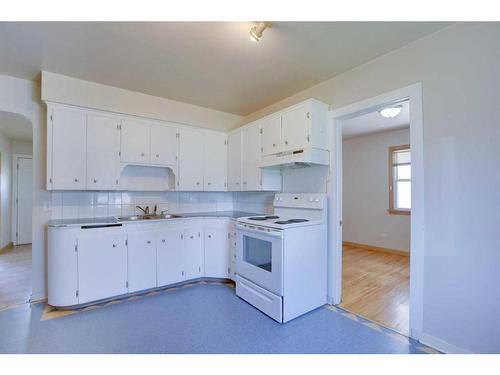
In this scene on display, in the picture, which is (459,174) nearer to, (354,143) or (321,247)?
(321,247)

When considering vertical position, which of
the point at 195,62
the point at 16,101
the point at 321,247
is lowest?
the point at 321,247

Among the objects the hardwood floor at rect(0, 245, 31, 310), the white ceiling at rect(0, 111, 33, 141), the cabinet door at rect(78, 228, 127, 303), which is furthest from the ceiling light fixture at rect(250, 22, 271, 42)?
the white ceiling at rect(0, 111, 33, 141)

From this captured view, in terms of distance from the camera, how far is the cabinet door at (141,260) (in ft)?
8.97

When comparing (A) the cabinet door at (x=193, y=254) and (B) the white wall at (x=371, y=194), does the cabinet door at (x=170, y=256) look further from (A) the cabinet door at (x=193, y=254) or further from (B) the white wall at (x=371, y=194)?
(B) the white wall at (x=371, y=194)

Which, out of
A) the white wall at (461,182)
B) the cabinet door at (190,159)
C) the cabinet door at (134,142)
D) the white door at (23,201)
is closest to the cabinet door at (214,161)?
the cabinet door at (190,159)

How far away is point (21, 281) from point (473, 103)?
5319 millimetres

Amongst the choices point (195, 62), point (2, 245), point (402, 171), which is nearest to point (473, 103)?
point (195, 62)

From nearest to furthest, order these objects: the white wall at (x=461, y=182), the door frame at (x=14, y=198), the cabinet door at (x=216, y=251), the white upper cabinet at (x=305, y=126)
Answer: the white wall at (x=461, y=182) < the white upper cabinet at (x=305, y=126) < the cabinet door at (x=216, y=251) < the door frame at (x=14, y=198)

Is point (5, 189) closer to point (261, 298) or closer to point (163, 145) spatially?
point (163, 145)

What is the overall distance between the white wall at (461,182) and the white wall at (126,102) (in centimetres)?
263

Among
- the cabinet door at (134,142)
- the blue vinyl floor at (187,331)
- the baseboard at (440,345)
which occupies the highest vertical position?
the cabinet door at (134,142)

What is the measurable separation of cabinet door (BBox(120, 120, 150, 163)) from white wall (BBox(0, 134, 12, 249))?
368 centimetres

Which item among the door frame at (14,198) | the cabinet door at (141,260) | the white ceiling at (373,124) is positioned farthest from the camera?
the door frame at (14,198)
